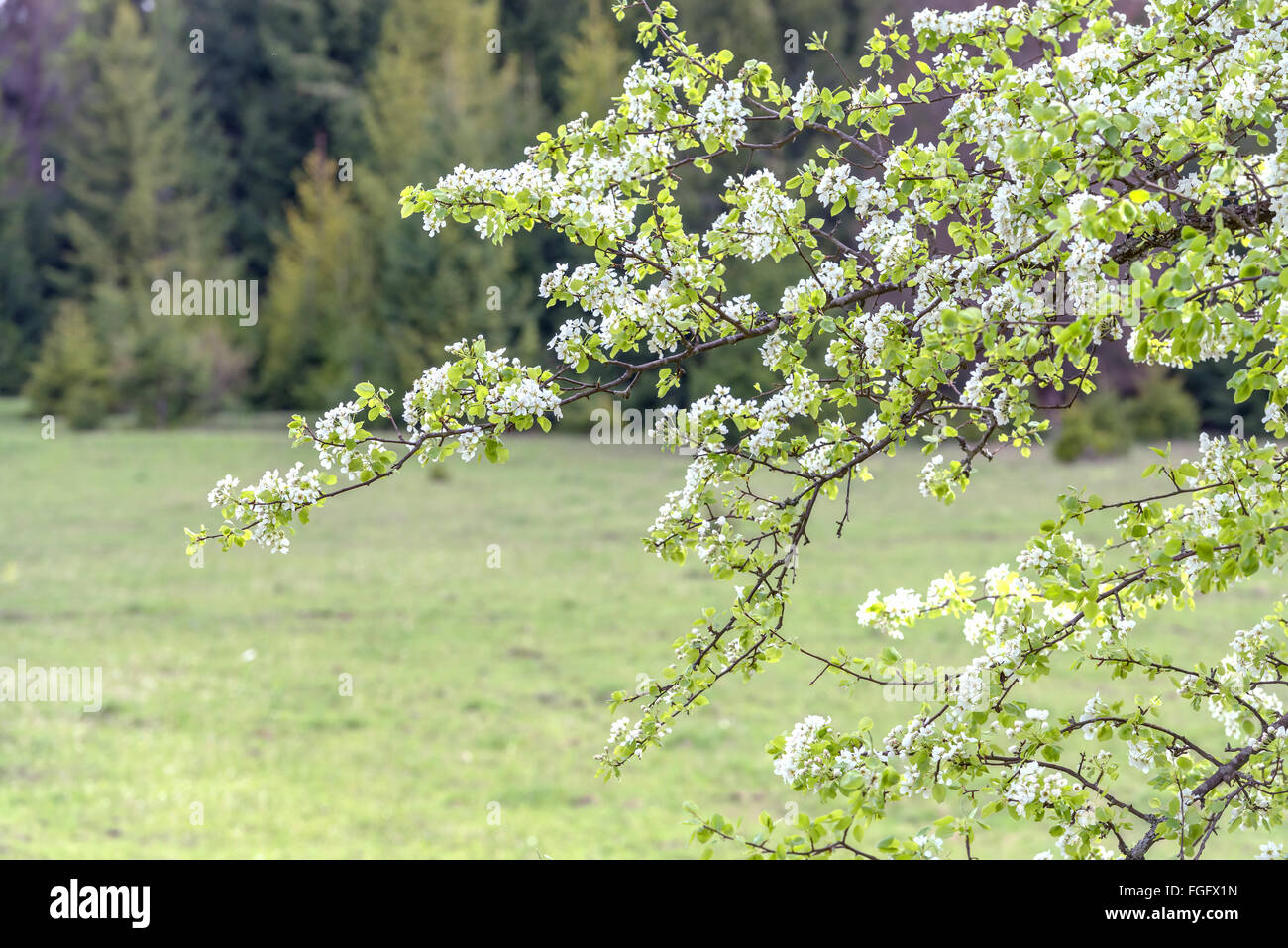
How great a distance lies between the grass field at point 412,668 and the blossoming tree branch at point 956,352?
1856 millimetres

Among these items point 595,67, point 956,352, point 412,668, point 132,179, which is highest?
point 132,179

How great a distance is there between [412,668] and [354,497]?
1319 centimetres

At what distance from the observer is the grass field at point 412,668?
10219 millimetres

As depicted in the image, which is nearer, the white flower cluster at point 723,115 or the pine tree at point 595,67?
the white flower cluster at point 723,115

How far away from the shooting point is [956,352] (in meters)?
3.52

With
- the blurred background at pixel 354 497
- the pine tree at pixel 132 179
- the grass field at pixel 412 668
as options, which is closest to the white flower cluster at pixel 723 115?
the grass field at pixel 412 668

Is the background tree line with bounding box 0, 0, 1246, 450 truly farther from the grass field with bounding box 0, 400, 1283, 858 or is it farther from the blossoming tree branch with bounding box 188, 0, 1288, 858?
the blossoming tree branch with bounding box 188, 0, 1288, 858

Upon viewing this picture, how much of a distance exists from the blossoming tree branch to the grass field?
1856 millimetres

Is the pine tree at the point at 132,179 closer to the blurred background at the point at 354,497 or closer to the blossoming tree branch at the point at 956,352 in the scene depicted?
the blurred background at the point at 354,497

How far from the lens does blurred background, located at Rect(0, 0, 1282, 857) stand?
36.4 ft

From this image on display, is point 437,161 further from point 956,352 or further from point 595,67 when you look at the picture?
point 956,352

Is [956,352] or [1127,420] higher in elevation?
[1127,420]

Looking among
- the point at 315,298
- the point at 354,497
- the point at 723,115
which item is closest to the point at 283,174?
the point at 315,298

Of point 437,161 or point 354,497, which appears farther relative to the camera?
point 437,161
